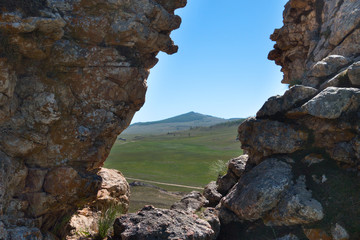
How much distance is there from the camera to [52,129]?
13.2 metres

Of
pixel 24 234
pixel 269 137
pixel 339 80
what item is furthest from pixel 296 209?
pixel 24 234

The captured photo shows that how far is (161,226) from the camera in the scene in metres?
11.1

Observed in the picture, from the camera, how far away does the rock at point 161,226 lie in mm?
10734

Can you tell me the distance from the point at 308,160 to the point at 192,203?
7.36 meters

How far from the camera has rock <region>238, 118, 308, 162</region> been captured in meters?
13.4

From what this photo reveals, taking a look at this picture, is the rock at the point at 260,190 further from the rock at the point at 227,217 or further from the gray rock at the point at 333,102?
the gray rock at the point at 333,102

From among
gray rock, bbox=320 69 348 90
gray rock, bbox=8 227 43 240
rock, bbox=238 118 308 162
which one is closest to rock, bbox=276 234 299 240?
rock, bbox=238 118 308 162

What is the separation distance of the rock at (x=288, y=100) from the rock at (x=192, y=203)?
22.3 ft

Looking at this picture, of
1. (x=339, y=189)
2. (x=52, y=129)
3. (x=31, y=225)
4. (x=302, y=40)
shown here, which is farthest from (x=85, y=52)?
(x=302, y=40)

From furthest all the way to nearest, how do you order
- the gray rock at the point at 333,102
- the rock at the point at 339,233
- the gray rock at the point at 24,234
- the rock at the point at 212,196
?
the rock at the point at 212,196 → the gray rock at the point at 333,102 → the gray rock at the point at 24,234 → the rock at the point at 339,233

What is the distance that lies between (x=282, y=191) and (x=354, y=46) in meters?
10.4

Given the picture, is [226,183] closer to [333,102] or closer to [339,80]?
[333,102]

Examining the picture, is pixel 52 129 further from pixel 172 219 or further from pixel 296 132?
pixel 296 132

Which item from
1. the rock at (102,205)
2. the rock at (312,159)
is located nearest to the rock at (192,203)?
the rock at (102,205)
